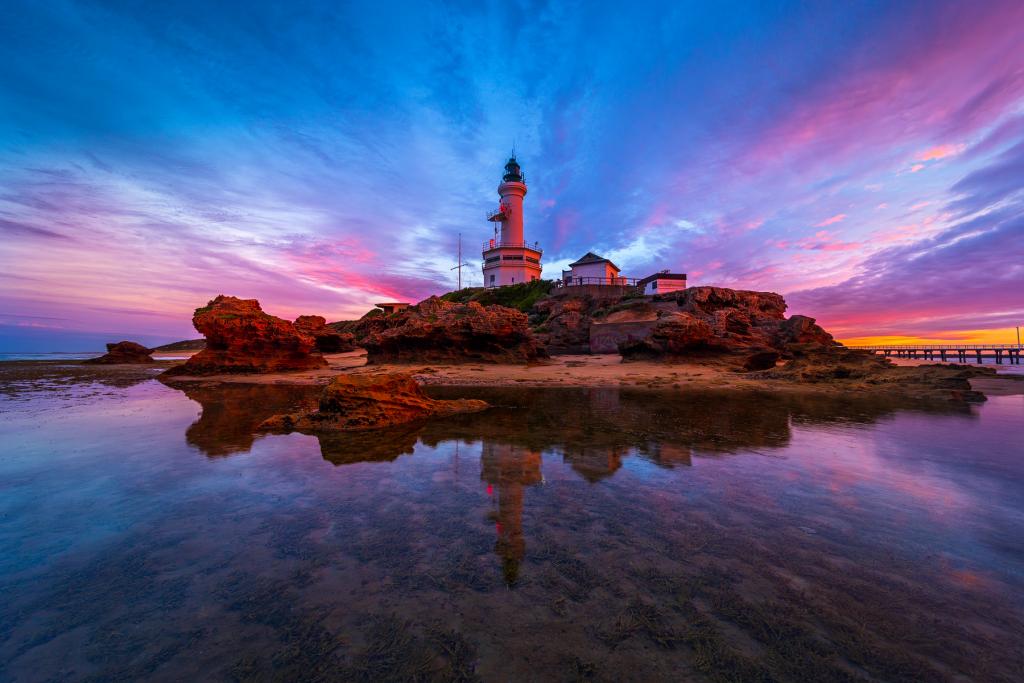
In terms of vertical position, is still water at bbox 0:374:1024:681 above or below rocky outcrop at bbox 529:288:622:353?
below

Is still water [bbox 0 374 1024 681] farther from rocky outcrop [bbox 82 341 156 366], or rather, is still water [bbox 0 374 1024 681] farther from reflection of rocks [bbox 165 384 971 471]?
rocky outcrop [bbox 82 341 156 366]

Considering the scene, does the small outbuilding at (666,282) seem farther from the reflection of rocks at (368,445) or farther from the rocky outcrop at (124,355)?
the rocky outcrop at (124,355)

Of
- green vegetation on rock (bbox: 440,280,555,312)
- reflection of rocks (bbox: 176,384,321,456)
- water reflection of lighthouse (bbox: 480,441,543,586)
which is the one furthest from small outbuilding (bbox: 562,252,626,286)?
water reflection of lighthouse (bbox: 480,441,543,586)

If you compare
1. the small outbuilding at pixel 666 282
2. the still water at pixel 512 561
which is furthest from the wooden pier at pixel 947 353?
the still water at pixel 512 561

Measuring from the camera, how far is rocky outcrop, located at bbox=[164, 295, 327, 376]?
80.7 ft

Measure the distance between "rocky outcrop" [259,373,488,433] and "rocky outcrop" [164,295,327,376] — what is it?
63.2 feet

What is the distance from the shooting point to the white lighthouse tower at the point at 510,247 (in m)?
70.6

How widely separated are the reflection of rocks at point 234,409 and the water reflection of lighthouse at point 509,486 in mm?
4772

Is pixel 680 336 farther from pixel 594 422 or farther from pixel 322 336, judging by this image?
pixel 322 336

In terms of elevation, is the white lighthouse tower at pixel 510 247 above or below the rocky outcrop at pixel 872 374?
above

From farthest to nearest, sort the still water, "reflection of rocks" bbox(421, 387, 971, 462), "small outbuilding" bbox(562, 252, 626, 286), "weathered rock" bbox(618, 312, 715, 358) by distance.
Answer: "small outbuilding" bbox(562, 252, 626, 286) < "weathered rock" bbox(618, 312, 715, 358) < "reflection of rocks" bbox(421, 387, 971, 462) < the still water

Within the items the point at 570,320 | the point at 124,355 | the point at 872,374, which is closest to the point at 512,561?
the point at 872,374

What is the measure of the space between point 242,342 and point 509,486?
26.7 m

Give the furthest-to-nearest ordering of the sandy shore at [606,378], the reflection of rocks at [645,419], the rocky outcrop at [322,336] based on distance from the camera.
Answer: the rocky outcrop at [322,336]
the sandy shore at [606,378]
the reflection of rocks at [645,419]
